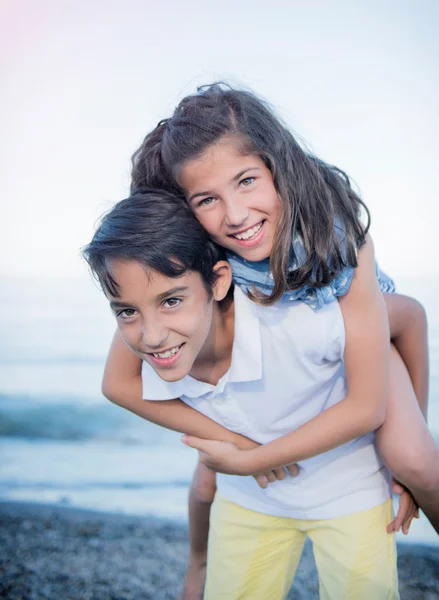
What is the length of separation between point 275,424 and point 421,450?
54 centimetres

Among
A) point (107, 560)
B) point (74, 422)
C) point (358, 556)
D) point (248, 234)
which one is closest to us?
point (248, 234)

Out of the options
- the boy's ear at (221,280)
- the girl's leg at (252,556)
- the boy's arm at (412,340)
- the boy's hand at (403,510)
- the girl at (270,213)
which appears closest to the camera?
the girl at (270,213)

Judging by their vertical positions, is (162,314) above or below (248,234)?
below

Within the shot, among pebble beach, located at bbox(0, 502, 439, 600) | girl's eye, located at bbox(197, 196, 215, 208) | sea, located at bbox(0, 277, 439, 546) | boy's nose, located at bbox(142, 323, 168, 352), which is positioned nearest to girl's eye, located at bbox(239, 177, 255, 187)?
girl's eye, located at bbox(197, 196, 215, 208)

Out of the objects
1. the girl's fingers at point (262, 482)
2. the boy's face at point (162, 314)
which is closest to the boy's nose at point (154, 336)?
the boy's face at point (162, 314)

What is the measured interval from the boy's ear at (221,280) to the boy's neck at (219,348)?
4.6 inches

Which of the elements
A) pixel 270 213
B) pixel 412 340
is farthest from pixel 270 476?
pixel 270 213

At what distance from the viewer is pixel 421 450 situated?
247 centimetres

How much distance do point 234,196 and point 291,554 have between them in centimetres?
145

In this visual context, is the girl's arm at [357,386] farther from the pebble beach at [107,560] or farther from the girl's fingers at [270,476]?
the pebble beach at [107,560]

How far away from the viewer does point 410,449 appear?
2.46 meters

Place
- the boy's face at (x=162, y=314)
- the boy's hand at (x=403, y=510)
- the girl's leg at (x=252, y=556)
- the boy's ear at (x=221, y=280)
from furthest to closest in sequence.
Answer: the girl's leg at (x=252, y=556), the boy's hand at (x=403, y=510), the boy's ear at (x=221, y=280), the boy's face at (x=162, y=314)

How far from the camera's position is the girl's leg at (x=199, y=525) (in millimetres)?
3088

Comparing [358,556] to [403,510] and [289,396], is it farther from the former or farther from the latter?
[289,396]
